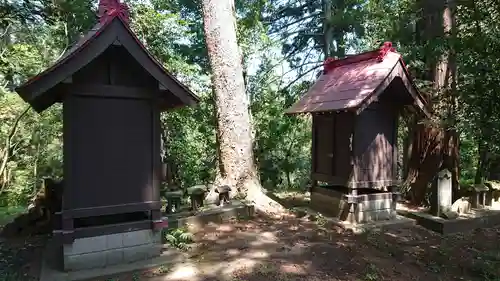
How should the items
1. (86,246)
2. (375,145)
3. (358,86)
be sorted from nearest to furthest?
(86,246), (358,86), (375,145)

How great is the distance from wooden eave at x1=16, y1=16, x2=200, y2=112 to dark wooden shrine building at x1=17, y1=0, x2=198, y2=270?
11 mm

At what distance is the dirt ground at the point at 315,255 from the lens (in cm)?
473

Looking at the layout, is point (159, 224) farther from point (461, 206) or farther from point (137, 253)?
point (461, 206)

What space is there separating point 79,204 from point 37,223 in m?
2.81

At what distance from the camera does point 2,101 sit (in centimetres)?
1170

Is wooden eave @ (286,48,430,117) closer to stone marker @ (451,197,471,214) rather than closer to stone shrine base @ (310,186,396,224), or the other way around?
stone shrine base @ (310,186,396,224)

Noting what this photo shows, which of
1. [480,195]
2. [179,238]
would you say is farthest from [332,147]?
[480,195]

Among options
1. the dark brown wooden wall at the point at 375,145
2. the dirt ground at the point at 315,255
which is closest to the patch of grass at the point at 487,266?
the dirt ground at the point at 315,255

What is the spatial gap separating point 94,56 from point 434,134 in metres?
7.79

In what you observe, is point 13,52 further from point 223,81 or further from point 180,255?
point 180,255

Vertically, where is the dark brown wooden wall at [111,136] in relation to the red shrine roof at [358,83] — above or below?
below

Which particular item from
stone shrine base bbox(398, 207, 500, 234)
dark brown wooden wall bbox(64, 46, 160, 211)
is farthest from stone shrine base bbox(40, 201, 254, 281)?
stone shrine base bbox(398, 207, 500, 234)

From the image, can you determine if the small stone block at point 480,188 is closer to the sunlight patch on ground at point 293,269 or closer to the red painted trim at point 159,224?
the sunlight patch on ground at point 293,269

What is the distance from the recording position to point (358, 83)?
729 cm
